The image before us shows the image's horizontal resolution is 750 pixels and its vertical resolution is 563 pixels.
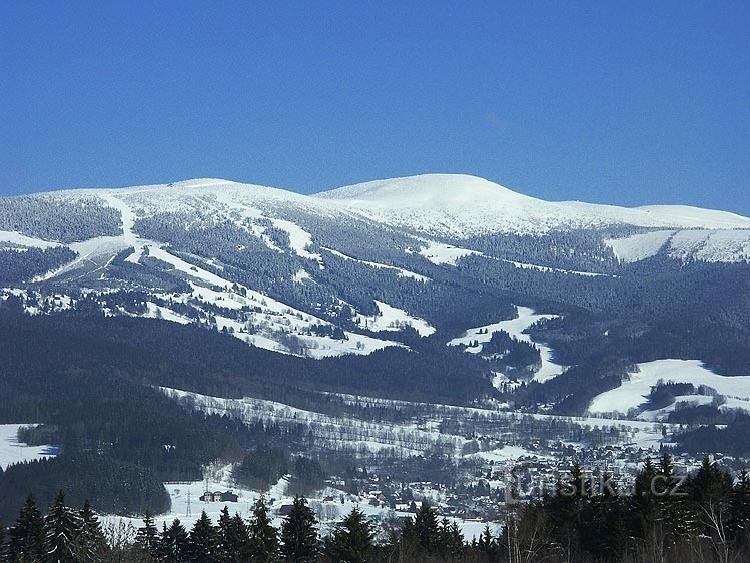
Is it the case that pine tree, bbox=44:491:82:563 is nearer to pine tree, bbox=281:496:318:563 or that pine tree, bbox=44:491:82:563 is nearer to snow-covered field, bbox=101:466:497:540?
pine tree, bbox=281:496:318:563

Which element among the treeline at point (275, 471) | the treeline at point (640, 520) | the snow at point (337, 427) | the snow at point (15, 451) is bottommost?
the treeline at point (640, 520)

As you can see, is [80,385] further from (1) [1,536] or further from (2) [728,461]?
(1) [1,536]

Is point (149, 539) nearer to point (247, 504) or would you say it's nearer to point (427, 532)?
point (427, 532)

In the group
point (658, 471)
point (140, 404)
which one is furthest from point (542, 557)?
point (140, 404)

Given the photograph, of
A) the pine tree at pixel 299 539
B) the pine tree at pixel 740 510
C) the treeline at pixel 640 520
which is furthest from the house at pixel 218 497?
the pine tree at pixel 740 510

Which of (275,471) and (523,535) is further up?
(275,471)

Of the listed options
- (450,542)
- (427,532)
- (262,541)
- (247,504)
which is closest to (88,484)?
(247,504)

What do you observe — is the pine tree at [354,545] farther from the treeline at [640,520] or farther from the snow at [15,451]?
the snow at [15,451]
